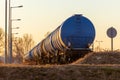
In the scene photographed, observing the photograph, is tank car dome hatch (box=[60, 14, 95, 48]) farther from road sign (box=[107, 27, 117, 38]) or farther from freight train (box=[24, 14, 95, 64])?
road sign (box=[107, 27, 117, 38])

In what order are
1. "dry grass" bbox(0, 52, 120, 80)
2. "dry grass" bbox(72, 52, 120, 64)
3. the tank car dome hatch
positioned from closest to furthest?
"dry grass" bbox(0, 52, 120, 80) < "dry grass" bbox(72, 52, 120, 64) < the tank car dome hatch

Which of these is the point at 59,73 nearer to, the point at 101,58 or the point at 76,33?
the point at 101,58

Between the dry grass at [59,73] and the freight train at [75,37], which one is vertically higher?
the freight train at [75,37]

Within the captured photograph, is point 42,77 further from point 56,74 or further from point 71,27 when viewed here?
point 71,27

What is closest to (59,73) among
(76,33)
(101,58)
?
(101,58)

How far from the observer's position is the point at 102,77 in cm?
1811

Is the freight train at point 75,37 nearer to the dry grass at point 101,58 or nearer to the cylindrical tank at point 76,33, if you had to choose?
the cylindrical tank at point 76,33

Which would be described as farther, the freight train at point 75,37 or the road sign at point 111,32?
the freight train at point 75,37

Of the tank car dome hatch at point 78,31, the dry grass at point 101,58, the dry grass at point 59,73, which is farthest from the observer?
the tank car dome hatch at point 78,31

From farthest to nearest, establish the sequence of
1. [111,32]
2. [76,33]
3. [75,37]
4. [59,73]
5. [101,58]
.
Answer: [75,37]
[76,33]
[101,58]
[111,32]
[59,73]

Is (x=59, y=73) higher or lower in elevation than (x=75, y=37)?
lower

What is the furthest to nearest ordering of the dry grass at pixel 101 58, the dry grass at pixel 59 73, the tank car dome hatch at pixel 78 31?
1. the tank car dome hatch at pixel 78 31
2. the dry grass at pixel 101 58
3. the dry grass at pixel 59 73

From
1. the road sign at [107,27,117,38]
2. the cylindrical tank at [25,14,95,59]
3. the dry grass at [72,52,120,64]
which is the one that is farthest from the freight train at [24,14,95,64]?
the road sign at [107,27,117,38]

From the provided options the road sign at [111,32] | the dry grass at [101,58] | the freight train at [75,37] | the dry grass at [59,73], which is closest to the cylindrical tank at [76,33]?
the freight train at [75,37]
